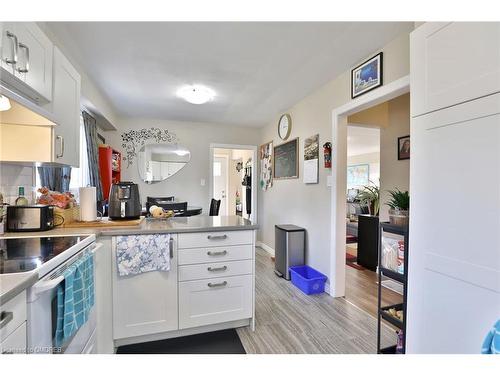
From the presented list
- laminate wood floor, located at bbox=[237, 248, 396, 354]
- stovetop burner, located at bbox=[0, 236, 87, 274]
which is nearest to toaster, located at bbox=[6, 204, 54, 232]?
stovetop burner, located at bbox=[0, 236, 87, 274]

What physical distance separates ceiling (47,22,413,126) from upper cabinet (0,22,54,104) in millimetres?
540

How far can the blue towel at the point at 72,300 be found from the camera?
988 millimetres

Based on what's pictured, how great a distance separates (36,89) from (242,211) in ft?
18.3

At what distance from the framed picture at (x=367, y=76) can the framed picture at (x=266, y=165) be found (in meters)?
2.03

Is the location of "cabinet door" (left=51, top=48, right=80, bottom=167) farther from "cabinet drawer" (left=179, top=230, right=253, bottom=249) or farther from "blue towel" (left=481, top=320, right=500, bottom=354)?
"blue towel" (left=481, top=320, right=500, bottom=354)

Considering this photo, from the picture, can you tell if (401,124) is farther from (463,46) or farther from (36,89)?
(36,89)

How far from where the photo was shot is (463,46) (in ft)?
3.25

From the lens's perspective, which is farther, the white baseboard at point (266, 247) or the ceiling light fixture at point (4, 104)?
the white baseboard at point (266, 247)

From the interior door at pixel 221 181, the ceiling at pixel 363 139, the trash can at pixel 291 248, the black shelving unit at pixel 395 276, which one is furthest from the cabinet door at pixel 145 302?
the interior door at pixel 221 181

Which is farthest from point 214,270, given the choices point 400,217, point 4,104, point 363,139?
point 363,139

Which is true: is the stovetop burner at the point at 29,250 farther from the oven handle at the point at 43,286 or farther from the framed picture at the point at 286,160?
the framed picture at the point at 286,160

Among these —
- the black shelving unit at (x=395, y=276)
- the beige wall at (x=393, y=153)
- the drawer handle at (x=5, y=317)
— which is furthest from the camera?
the beige wall at (x=393, y=153)

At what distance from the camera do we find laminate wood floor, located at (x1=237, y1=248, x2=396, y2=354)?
5.59 ft

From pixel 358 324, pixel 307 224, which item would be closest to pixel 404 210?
pixel 358 324
